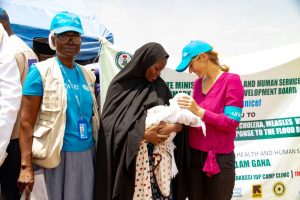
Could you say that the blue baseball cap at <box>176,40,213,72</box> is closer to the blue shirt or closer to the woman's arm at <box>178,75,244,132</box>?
the woman's arm at <box>178,75,244,132</box>

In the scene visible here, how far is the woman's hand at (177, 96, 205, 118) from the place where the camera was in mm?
2627

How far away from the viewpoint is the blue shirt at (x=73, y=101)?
231 centimetres

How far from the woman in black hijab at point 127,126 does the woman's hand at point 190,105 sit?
0.48ft

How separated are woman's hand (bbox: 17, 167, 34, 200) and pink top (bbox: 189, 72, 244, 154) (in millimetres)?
1233

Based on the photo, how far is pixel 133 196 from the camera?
2621mm

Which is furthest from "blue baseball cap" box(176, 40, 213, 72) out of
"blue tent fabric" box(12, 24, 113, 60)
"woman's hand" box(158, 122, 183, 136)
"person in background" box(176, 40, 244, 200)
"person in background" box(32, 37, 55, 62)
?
"blue tent fabric" box(12, 24, 113, 60)

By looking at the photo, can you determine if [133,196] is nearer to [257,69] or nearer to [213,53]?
[213,53]

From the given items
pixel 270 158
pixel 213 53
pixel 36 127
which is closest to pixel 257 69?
pixel 270 158

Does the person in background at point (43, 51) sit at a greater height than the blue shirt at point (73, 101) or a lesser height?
greater

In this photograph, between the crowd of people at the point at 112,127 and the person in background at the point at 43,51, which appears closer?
the crowd of people at the point at 112,127

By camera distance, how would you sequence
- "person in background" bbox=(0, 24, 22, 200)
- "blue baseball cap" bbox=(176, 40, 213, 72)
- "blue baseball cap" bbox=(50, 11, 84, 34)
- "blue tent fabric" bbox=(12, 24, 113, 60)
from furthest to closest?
"blue tent fabric" bbox=(12, 24, 113, 60)
"blue baseball cap" bbox=(176, 40, 213, 72)
"blue baseball cap" bbox=(50, 11, 84, 34)
"person in background" bbox=(0, 24, 22, 200)

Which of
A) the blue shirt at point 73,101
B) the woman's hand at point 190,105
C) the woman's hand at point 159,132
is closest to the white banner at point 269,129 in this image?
the woman's hand at point 190,105

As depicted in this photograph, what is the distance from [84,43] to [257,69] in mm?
3369

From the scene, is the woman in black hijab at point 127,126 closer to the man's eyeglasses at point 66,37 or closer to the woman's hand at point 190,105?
the woman's hand at point 190,105
